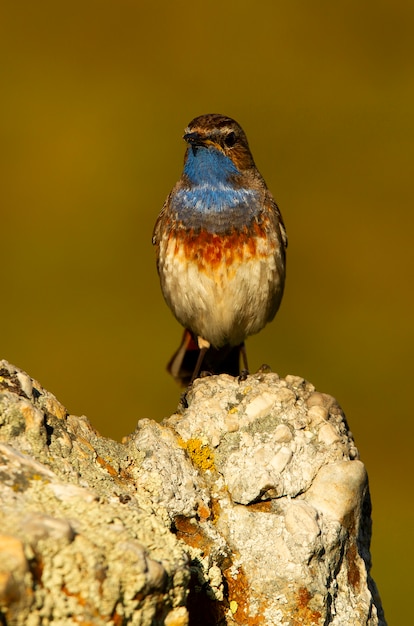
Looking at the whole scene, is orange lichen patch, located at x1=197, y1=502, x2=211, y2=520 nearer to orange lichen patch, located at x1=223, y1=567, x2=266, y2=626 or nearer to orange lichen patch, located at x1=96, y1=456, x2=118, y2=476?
orange lichen patch, located at x1=223, y1=567, x2=266, y2=626

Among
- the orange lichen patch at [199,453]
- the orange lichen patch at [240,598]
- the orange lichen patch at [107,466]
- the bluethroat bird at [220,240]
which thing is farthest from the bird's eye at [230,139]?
the orange lichen patch at [240,598]

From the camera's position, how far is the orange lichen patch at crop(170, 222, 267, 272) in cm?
579

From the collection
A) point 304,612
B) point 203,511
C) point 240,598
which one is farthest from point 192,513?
point 304,612

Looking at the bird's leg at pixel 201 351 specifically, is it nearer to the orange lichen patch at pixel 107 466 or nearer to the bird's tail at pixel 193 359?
the bird's tail at pixel 193 359

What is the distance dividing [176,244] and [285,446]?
2497mm

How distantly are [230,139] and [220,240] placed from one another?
28.9 inches

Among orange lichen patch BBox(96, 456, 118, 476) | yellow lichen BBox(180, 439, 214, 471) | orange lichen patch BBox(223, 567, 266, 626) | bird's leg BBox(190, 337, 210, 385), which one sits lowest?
orange lichen patch BBox(223, 567, 266, 626)

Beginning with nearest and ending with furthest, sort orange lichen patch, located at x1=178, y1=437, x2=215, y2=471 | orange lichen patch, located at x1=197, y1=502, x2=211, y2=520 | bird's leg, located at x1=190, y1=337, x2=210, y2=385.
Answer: orange lichen patch, located at x1=197, y1=502, x2=211, y2=520 → orange lichen patch, located at x1=178, y1=437, x2=215, y2=471 → bird's leg, located at x1=190, y1=337, x2=210, y2=385

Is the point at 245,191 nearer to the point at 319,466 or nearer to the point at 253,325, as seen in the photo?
the point at 253,325

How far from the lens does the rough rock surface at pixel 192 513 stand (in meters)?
2.34

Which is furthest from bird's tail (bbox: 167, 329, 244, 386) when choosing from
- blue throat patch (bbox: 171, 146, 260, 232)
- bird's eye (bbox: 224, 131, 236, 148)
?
bird's eye (bbox: 224, 131, 236, 148)

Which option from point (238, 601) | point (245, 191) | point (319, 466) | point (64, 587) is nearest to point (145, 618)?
point (64, 587)

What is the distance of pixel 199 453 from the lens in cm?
369

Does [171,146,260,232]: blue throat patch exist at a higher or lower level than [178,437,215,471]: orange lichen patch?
higher
